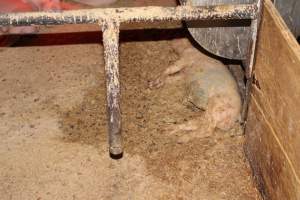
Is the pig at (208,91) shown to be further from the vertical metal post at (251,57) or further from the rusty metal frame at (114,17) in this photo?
the rusty metal frame at (114,17)

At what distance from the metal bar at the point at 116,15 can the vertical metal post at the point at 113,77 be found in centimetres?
6

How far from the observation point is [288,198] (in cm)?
220

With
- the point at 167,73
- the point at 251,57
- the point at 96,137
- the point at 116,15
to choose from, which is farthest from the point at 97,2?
the point at 251,57

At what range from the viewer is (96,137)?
9.96ft

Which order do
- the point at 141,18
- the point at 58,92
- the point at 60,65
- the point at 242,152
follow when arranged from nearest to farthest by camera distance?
the point at 141,18
the point at 242,152
the point at 58,92
the point at 60,65

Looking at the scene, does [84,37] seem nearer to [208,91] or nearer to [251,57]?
[208,91]

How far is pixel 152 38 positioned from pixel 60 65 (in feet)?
2.67

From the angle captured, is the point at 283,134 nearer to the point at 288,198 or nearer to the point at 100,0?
the point at 288,198

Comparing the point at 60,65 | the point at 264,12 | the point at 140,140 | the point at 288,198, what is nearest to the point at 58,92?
the point at 60,65

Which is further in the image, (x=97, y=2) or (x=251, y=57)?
(x=97, y=2)

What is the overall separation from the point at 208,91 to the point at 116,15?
935mm

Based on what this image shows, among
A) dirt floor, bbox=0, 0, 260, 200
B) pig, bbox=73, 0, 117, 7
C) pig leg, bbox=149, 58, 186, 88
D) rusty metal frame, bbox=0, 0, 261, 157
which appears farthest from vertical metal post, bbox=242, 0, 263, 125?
pig, bbox=73, 0, 117, 7

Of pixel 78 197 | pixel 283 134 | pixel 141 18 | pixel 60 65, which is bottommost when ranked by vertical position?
pixel 78 197

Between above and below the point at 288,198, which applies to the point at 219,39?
above
